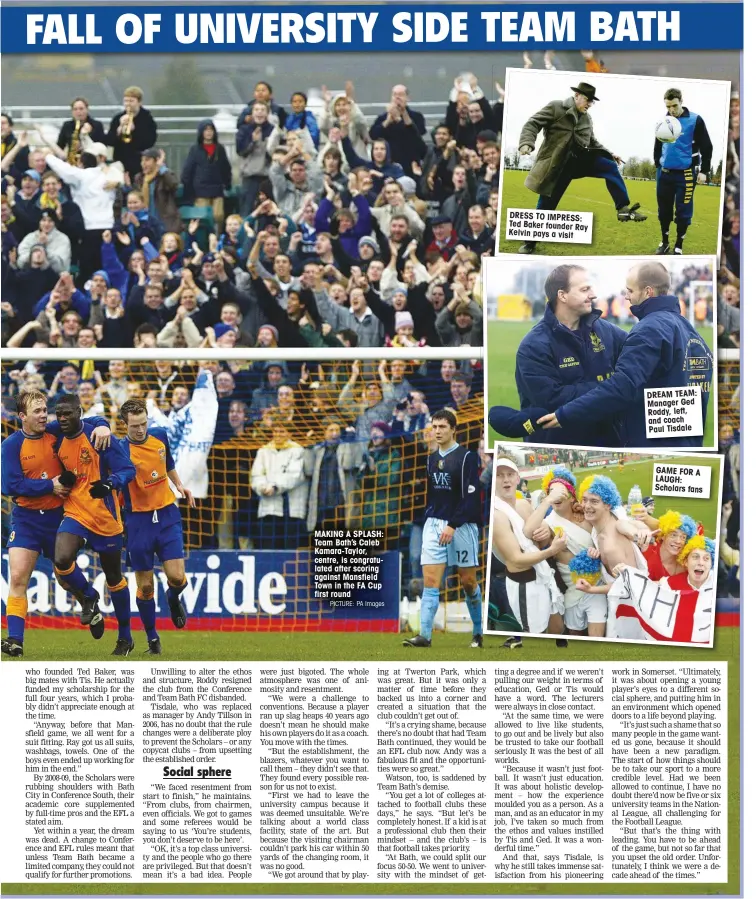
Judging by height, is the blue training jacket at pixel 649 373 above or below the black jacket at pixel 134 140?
below

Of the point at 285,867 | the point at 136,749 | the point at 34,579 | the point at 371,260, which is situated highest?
the point at 371,260

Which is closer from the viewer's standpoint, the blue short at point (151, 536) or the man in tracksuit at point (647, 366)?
the man in tracksuit at point (647, 366)

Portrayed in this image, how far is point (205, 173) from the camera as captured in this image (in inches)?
314

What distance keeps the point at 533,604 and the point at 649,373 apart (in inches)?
69.9

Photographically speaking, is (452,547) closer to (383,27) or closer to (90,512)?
(90,512)

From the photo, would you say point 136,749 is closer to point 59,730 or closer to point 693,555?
point 59,730

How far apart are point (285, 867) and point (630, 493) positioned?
3475mm

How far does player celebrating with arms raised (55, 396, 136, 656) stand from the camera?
7605 millimetres

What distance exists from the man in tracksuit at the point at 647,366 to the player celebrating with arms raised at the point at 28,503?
11.3 ft

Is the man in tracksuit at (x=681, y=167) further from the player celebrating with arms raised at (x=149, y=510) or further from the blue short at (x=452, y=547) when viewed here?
the player celebrating with arms raised at (x=149, y=510)

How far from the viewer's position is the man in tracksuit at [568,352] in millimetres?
7418

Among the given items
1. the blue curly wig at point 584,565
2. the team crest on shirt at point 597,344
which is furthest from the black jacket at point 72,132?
the blue curly wig at point 584,565

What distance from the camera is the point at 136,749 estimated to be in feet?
24.4

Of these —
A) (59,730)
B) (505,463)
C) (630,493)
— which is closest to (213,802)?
(59,730)
